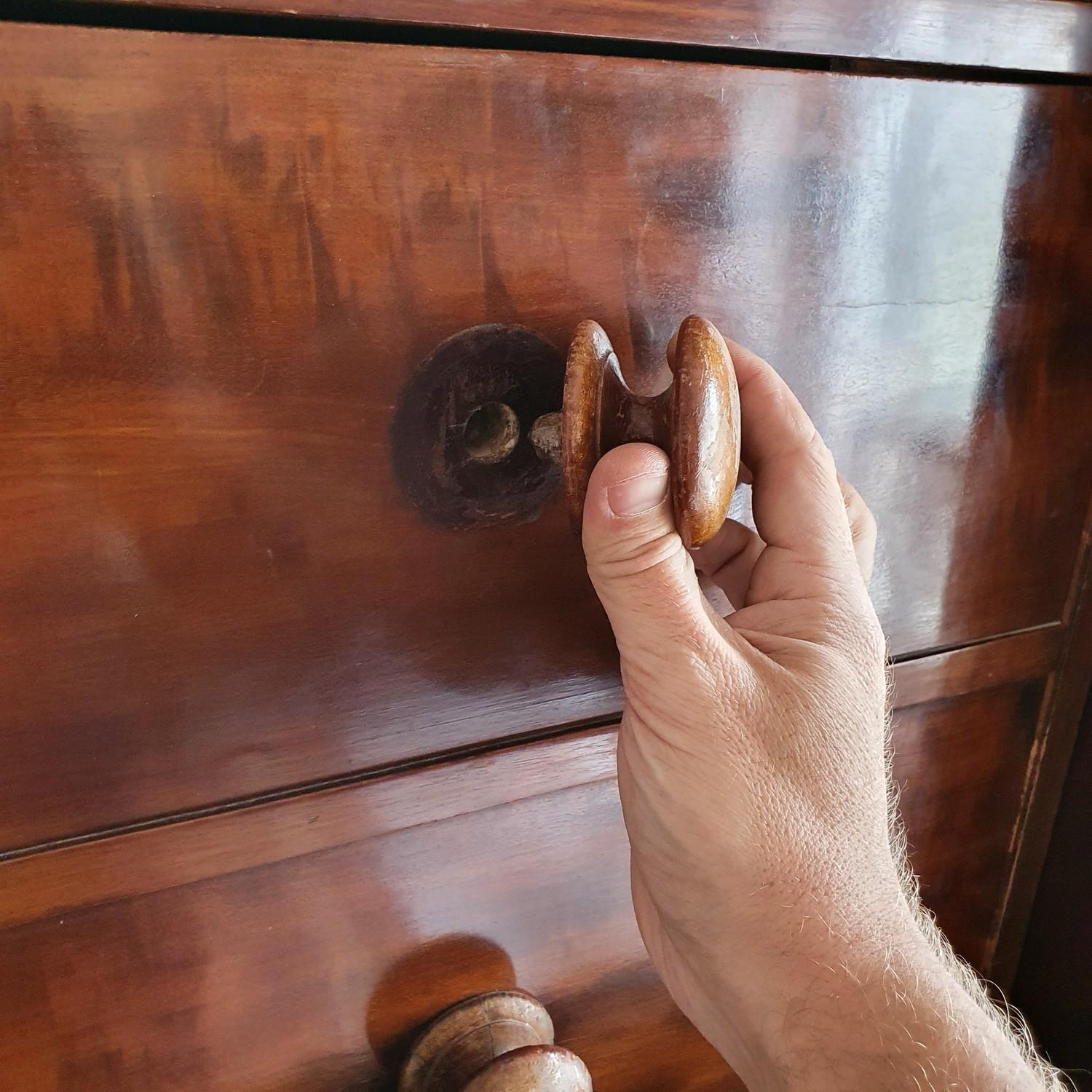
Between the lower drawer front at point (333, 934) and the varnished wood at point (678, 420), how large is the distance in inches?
6.2

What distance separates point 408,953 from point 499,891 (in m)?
0.05

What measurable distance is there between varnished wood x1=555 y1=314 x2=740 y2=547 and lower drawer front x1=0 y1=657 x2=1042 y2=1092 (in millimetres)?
159

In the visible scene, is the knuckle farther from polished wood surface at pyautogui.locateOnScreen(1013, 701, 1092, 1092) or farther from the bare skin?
polished wood surface at pyautogui.locateOnScreen(1013, 701, 1092, 1092)

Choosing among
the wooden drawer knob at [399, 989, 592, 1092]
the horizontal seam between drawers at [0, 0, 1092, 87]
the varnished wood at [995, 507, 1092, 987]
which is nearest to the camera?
the horizontal seam between drawers at [0, 0, 1092, 87]

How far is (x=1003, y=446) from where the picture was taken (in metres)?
0.46

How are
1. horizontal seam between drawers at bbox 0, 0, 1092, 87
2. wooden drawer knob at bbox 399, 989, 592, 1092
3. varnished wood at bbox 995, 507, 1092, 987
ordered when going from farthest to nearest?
varnished wood at bbox 995, 507, 1092, 987 < wooden drawer knob at bbox 399, 989, 592, 1092 < horizontal seam between drawers at bbox 0, 0, 1092, 87

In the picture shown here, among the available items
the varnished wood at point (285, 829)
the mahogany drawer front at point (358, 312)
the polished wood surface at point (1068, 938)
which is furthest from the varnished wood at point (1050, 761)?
the varnished wood at point (285, 829)

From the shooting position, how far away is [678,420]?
283 mm

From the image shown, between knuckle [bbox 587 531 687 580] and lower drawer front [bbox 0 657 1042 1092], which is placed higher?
knuckle [bbox 587 531 687 580]

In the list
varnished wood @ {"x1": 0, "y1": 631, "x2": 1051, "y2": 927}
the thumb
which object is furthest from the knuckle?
varnished wood @ {"x1": 0, "y1": 631, "x2": 1051, "y2": 927}

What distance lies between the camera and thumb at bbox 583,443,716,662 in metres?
0.30

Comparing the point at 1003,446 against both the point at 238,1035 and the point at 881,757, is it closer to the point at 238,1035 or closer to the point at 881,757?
the point at 881,757

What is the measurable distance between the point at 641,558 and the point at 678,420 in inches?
2.1

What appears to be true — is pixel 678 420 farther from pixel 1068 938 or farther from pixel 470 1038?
pixel 1068 938
